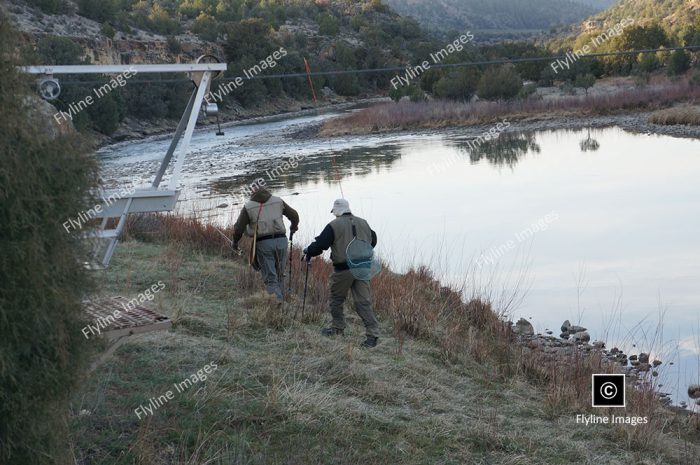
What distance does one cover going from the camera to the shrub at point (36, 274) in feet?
12.5

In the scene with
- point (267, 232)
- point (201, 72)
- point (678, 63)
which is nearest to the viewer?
point (201, 72)

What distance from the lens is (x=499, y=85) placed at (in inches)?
1996

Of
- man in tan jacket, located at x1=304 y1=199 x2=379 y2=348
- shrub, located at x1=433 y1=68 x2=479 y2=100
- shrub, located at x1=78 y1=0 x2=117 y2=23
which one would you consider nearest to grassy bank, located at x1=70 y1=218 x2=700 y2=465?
man in tan jacket, located at x1=304 y1=199 x2=379 y2=348

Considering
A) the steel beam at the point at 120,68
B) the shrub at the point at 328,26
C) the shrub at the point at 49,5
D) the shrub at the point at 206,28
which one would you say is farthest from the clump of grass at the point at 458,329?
the shrub at the point at 328,26

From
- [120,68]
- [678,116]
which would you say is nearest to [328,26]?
[678,116]

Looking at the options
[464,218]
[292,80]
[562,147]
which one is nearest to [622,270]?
[464,218]

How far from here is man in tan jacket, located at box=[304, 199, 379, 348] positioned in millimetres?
9695

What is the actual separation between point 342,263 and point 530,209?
1259cm

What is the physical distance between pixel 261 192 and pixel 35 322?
691cm

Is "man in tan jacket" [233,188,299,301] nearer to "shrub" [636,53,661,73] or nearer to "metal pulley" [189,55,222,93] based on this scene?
"metal pulley" [189,55,222,93]

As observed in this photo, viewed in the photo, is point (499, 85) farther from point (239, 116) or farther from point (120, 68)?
point (120, 68)

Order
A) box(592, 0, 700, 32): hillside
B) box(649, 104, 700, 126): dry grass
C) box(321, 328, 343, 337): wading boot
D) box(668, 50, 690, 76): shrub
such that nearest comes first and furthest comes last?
box(321, 328, 343, 337): wading boot < box(649, 104, 700, 126): dry grass < box(668, 50, 690, 76): shrub < box(592, 0, 700, 32): hillside

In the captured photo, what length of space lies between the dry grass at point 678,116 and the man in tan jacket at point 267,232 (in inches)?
1132

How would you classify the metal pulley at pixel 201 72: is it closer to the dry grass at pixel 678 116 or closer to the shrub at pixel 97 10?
the dry grass at pixel 678 116
